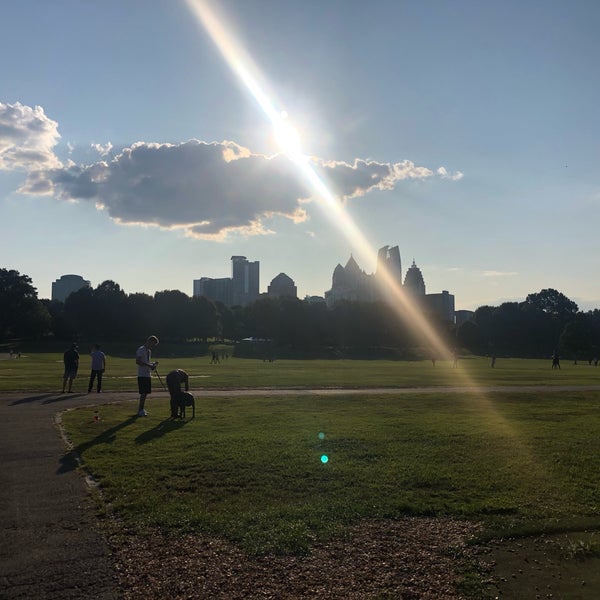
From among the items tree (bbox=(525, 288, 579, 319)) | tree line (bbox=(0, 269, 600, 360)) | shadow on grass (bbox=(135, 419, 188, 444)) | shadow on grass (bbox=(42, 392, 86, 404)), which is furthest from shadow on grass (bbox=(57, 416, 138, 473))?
tree (bbox=(525, 288, 579, 319))

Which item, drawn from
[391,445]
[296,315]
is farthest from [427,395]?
[296,315]

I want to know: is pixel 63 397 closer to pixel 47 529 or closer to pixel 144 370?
pixel 144 370

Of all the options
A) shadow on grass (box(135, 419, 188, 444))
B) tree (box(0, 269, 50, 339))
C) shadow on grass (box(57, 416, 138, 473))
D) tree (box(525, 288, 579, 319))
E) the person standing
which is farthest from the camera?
tree (box(525, 288, 579, 319))

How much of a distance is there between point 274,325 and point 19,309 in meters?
50.7

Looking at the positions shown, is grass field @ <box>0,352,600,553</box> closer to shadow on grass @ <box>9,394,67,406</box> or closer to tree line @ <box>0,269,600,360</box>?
shadow on grass @ <box>9,394,67,406</box>

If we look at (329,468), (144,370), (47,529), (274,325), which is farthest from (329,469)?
(274,325)

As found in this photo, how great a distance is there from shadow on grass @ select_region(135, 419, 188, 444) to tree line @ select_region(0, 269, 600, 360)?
91.2 meters

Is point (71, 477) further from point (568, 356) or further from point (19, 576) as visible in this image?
point (568, 356)

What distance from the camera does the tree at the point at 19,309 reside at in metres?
110

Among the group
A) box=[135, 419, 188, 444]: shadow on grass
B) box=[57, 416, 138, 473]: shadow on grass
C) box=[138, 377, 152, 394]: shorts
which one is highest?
box=[138, 377, 152, 394]: shorts

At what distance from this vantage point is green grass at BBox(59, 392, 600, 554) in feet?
24.4

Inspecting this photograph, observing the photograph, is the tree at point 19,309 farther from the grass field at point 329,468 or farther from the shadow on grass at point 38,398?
the grass field at point 329,468

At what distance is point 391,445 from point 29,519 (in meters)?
7.35

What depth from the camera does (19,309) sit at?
112 meters
